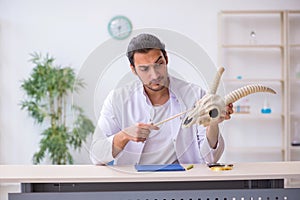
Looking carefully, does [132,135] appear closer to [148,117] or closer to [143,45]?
[148,117]

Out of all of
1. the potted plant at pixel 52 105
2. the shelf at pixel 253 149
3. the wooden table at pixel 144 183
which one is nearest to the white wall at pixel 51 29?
the potted plant at pixel 52 105

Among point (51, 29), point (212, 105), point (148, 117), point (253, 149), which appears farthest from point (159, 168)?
point (51, 29)

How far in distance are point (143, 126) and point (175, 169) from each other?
210mm

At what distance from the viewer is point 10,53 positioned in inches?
164

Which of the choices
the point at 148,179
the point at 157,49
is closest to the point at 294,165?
the point at 148,179

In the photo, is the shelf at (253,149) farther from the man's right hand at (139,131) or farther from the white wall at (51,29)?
the man's right hand at (139,131)

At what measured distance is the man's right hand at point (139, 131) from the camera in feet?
3.77

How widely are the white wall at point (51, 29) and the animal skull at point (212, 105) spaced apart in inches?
124

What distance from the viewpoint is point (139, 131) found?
3.79ft

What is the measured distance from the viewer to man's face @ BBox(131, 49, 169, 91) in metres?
1.08

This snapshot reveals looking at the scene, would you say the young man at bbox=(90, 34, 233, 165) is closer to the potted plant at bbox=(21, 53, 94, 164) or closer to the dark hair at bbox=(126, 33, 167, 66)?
the dark hair at bbox=(126, 33, 167, 66)

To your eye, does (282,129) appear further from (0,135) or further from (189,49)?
(189,49)

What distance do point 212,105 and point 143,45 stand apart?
0.24m

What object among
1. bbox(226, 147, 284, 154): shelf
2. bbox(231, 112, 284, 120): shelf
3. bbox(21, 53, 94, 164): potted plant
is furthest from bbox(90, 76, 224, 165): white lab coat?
bbox(226, 147, 284, 154): shelf
